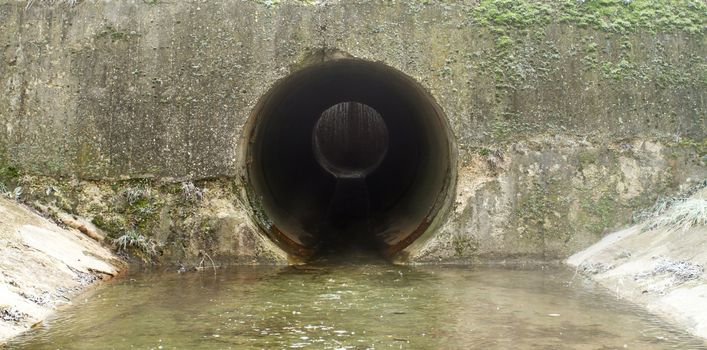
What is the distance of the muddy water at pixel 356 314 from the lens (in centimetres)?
537

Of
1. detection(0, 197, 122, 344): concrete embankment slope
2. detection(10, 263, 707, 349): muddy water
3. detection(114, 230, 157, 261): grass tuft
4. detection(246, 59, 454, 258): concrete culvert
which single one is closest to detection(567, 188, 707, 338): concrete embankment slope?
detection(10, 263, 707, 349): muddy water

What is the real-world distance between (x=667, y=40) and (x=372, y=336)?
6.13 m

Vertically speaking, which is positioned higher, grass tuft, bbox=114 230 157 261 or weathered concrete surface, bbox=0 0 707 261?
weathered concrete surface, bbox=0 0 707 261

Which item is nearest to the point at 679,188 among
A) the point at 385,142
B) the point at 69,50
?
the point at 69,50

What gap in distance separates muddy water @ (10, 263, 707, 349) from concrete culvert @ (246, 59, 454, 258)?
182cm

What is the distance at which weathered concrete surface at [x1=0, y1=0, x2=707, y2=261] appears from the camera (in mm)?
9047

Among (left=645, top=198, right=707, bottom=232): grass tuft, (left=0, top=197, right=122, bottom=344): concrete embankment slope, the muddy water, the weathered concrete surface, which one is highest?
the weathered concrete surface

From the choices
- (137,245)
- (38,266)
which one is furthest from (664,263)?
(38,266)

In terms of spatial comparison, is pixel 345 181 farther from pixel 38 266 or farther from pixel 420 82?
pixel 38 266

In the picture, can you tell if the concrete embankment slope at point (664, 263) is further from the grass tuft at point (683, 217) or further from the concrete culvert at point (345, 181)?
the concrete culvert at point (345, 181)

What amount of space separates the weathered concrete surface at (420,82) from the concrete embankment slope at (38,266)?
2.11 ft

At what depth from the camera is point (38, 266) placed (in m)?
7.09

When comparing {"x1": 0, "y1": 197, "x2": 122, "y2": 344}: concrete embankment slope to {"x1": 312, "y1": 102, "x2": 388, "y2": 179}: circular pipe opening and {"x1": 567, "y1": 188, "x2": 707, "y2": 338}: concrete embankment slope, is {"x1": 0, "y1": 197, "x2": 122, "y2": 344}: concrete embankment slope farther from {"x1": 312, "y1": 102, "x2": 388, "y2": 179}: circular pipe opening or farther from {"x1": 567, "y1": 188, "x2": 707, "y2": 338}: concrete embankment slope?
{"x1": 312, "y1": 102, "x2": 388, "y2": 179}: circular pipe opening

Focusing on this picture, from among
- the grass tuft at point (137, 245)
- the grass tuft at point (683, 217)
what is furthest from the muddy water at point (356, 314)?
the grass tuft at point (683, 217)
